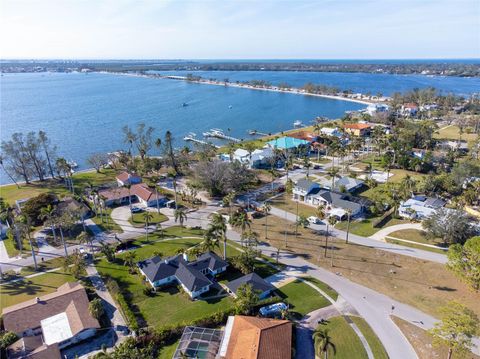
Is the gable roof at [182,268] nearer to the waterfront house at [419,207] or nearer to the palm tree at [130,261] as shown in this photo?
the palm tree at [130,261]

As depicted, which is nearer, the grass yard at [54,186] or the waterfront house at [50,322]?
the waterfront house at [50,322]

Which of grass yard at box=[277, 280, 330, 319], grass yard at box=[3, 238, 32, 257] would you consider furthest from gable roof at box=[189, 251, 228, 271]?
grass yard at box=[3, 238, 32, 257]

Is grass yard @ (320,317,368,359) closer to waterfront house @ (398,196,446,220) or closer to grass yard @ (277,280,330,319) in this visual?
grass yard @ (277,280,330,319)

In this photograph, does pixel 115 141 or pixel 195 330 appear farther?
pixel 115 141

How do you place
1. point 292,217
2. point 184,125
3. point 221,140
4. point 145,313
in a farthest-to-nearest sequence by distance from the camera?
point 184,125
point 221,140
point 292,217
point 145,313

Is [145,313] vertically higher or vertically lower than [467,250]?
lower

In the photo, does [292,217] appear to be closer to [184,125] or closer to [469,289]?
[469,289]

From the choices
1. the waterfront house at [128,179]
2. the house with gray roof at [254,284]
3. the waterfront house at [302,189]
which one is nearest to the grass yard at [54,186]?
the waterfront house at [128,179]

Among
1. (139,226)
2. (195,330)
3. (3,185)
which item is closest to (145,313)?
(195,330)
